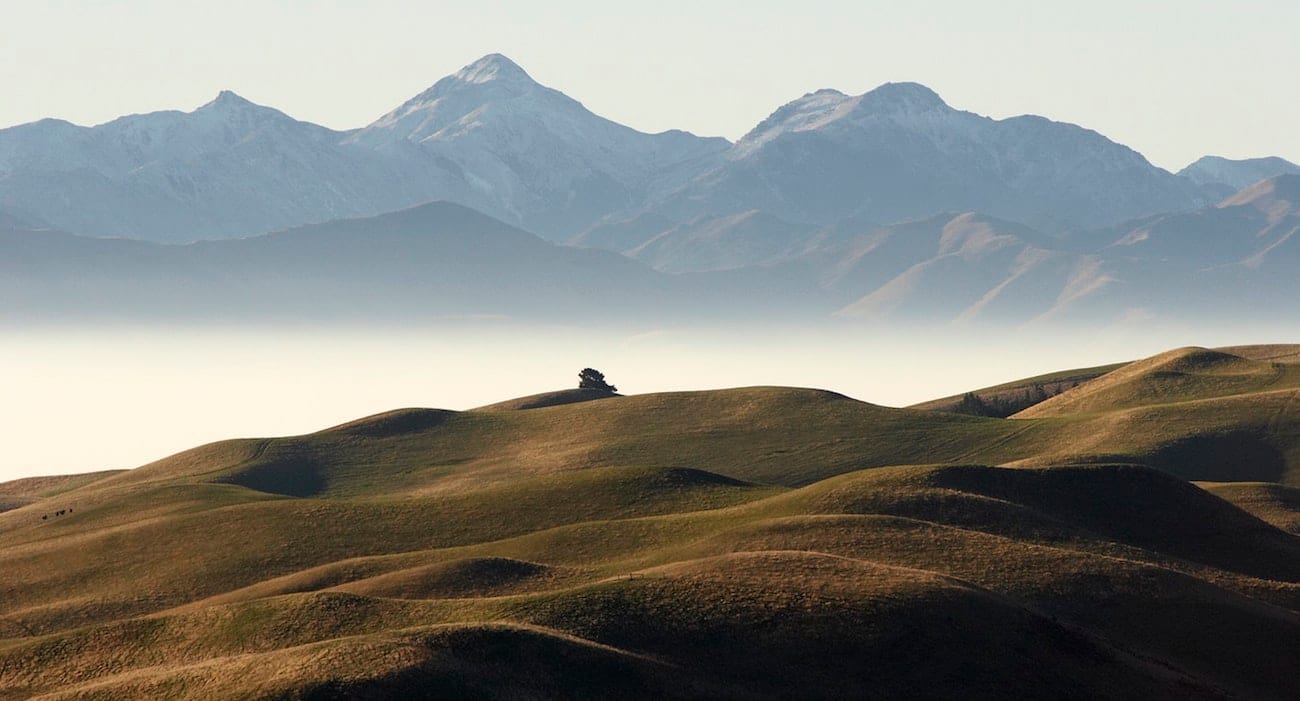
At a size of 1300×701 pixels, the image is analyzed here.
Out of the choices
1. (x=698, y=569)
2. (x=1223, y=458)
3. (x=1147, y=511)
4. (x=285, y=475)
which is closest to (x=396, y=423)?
(x=285, y=475)

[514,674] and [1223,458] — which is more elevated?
[1223,458]

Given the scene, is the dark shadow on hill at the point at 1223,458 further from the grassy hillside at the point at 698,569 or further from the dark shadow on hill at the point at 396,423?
the dark shadow on hill at the point at 396,423

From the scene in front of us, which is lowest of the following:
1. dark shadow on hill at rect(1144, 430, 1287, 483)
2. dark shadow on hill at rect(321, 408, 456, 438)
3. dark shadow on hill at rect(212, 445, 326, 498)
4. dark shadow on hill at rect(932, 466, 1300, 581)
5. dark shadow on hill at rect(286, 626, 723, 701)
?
dark shadow on hill at rect(286, 626, 723, 701)

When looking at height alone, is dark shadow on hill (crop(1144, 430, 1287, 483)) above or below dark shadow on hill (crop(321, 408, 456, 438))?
below

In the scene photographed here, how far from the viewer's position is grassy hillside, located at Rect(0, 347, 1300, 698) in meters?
70.5

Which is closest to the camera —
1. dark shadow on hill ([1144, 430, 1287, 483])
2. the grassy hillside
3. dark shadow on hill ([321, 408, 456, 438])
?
the grassy hillside

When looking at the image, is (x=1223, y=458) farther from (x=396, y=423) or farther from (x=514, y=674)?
(x=514, y=674)

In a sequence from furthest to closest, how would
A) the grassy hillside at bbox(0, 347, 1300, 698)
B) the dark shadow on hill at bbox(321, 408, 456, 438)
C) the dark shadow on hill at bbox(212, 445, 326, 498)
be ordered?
the dark shadow on hill at bbox(321, 408, 456, 438), the dark shadow on hill at bbox(212, 445, 326, 498), the grassy hillside at bbox(0, 347, 1300, 698)

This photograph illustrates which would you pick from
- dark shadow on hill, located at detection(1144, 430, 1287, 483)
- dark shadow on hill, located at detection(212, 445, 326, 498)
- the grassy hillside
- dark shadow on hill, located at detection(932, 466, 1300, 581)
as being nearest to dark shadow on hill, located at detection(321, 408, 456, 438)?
the grassy hillside

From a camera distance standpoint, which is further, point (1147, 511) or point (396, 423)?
point (396, 423)

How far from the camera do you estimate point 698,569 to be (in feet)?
268

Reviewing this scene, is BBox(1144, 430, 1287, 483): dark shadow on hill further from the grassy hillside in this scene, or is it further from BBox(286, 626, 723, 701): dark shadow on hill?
BBox(286, 626, 723, 701): dark shadow on hill

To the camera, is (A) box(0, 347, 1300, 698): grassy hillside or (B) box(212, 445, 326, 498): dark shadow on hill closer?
(A) box(0, 347, 1300, 698): grassy hillside

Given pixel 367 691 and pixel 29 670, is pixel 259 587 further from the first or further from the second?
pixel 367 691
